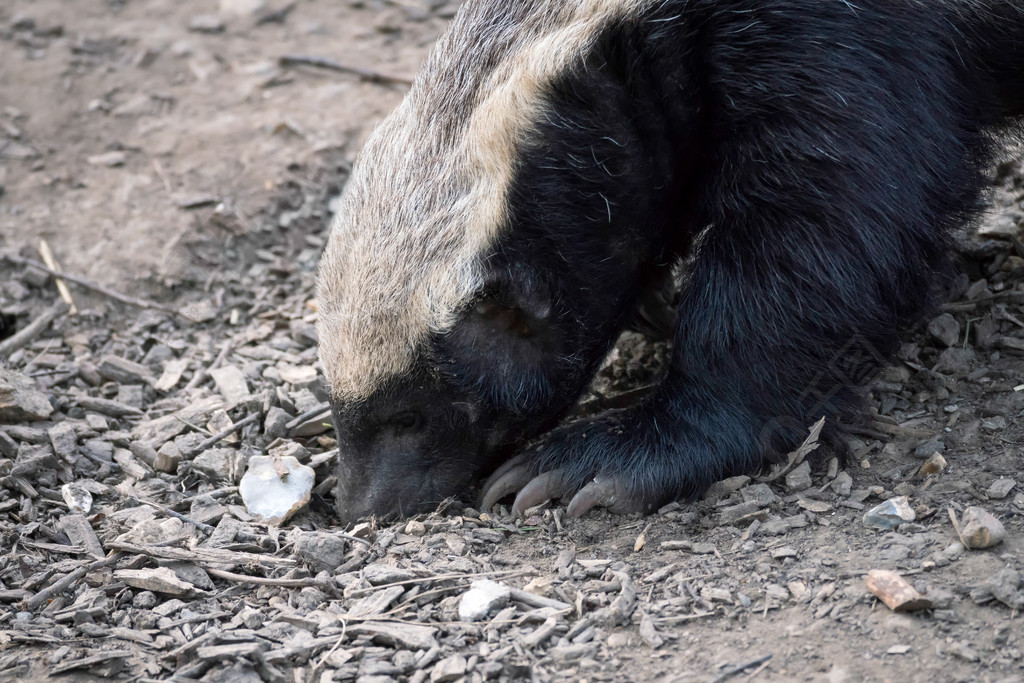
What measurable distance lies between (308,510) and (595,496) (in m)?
1.14

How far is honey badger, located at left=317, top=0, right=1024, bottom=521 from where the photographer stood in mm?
3475

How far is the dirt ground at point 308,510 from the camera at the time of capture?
9.59ft

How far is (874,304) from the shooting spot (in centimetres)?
362

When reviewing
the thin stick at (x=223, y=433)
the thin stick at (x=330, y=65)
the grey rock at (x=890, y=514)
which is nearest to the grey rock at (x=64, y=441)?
the thin stick at (x=223, y=433)

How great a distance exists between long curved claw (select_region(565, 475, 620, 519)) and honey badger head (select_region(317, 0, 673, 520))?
37cm

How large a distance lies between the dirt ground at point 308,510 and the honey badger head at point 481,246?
1.20ft

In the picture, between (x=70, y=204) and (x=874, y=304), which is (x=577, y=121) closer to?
(x=874, y=304)

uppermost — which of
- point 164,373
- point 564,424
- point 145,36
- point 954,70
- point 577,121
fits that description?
point 954,70

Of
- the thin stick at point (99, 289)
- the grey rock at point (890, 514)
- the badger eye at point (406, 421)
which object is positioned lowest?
the thin stick at point (99, 289)

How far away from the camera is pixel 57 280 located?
5.35 meters

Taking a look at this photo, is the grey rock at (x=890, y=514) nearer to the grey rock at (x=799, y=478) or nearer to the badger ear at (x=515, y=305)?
the grey rock at (x=799, y=478)

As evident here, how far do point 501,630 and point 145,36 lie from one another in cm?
572

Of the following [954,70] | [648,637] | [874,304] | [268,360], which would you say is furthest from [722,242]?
[268,360]

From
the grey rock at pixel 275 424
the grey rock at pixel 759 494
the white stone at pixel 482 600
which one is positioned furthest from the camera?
the grey rock at pixel 275 424
